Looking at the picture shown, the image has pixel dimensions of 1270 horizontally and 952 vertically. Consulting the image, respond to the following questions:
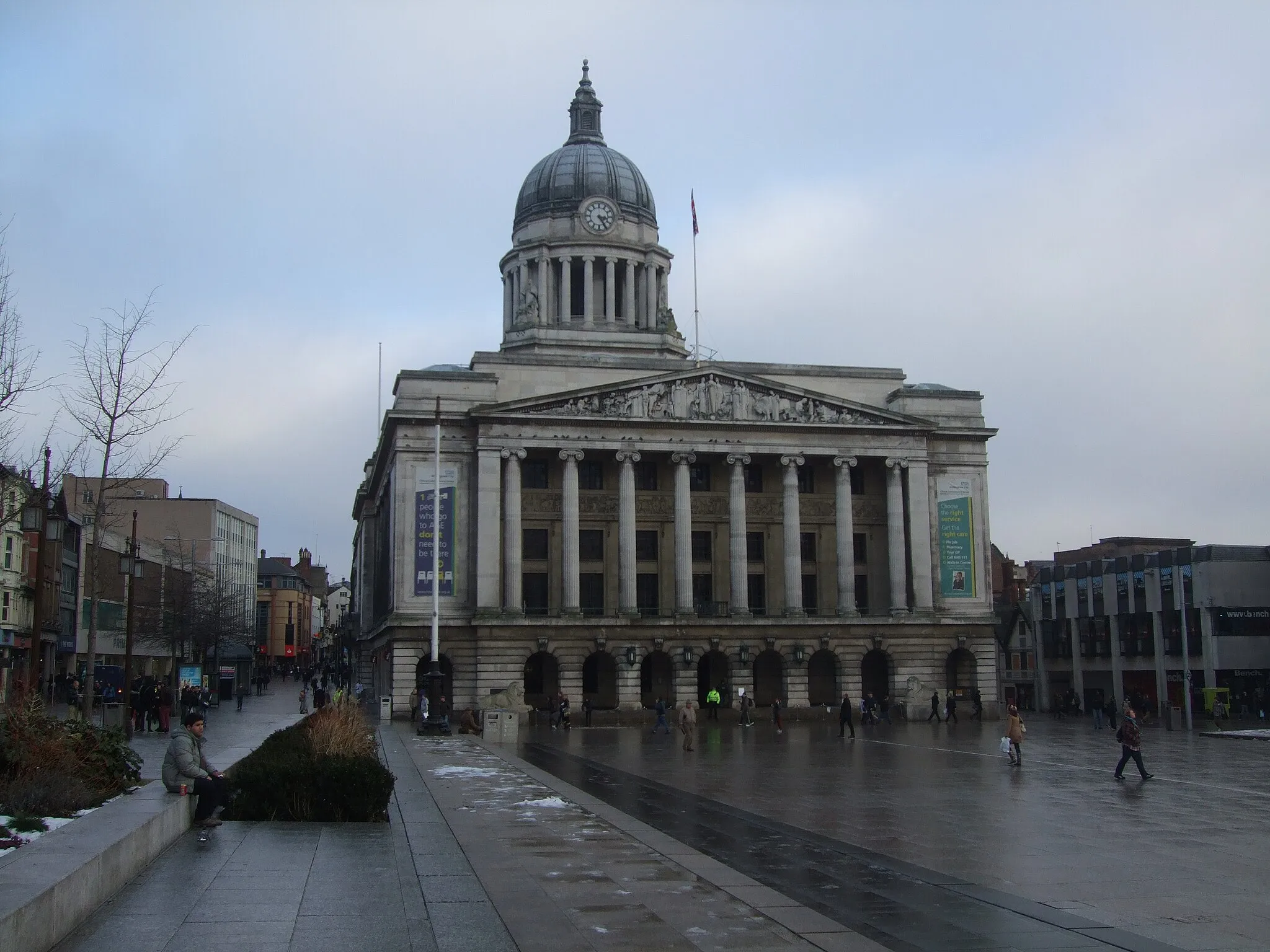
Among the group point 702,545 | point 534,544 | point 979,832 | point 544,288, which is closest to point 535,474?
point 534,544

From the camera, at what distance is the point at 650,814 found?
2302 cm

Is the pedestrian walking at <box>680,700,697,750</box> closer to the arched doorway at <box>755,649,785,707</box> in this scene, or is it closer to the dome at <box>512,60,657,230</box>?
the arched doorway at <box>755,649,785,707</box>

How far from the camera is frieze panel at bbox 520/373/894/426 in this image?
2773 inches

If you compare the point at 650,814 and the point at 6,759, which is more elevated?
the point at 6,759

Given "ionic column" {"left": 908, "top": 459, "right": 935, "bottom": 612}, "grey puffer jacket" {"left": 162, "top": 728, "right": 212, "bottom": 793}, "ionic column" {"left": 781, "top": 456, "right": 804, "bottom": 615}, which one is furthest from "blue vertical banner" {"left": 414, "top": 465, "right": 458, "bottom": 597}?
"grey puffer jacket" {"left": 162, "top": 728, "right": 212, "bottom": 793}

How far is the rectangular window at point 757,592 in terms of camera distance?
244 ft

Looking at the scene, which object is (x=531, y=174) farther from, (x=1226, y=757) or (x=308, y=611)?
(x=308, y=611)

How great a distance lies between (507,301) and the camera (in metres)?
93.8

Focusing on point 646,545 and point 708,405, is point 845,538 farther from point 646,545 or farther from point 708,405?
point 646,545

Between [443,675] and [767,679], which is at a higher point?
[443,675]

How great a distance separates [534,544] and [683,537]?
7959 millimetres

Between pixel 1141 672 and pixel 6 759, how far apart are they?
75.4 metres

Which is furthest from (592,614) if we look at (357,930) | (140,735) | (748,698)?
(357,930)

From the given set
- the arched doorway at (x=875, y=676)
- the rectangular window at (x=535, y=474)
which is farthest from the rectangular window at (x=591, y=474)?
the arched doorway at (x=875, y=676)
